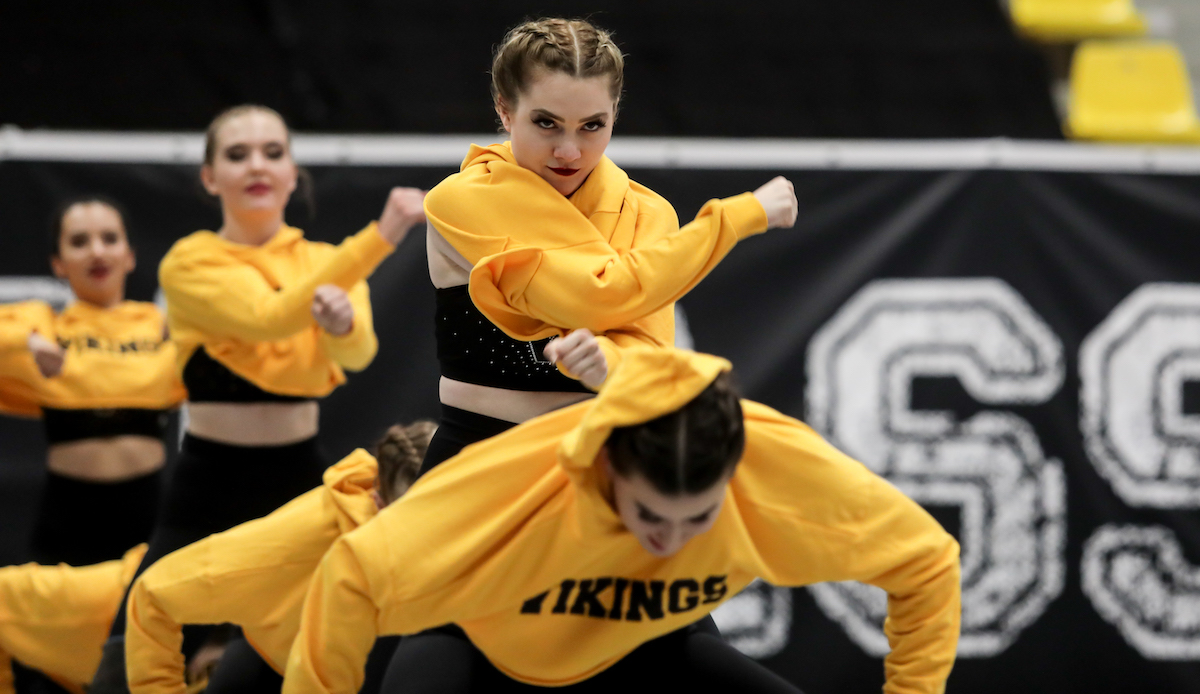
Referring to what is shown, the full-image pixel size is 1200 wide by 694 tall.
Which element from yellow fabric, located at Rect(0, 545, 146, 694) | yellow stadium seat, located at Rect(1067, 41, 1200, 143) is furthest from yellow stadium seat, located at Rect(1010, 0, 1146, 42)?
yellow fabric, located at Rect(0, 545, 146, 694)

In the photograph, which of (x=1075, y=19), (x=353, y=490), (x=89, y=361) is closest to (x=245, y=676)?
(x=353, y=490)

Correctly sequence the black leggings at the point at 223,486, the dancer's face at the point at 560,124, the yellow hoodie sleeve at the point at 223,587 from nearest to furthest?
the dancer's face at the point at 560,124
the yellow hoodie sleeve at the point at 223,587
the black leggings at the point at 223,486

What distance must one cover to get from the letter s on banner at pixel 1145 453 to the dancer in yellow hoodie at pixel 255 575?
7.99ft

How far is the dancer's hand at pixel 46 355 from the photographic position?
10.5ft

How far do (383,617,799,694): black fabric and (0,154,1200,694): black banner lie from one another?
1723 mm

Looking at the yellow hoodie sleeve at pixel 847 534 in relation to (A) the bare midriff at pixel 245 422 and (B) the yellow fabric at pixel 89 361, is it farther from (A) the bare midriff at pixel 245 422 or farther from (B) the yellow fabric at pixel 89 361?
(B) the yellow fabric at pixel 89 361

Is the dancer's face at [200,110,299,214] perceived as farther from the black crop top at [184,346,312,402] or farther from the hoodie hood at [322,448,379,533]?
the hoodie hood at [322,448,379,533]

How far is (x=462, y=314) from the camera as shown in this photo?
7.02 ft

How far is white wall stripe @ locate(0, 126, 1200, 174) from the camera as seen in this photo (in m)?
3.85

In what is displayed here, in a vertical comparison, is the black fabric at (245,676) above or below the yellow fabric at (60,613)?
above

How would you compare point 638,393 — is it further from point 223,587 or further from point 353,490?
point 223,587

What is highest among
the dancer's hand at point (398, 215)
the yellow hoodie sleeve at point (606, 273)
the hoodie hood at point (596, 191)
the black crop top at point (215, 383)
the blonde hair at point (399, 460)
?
the hoodie hood at point (596, 191)

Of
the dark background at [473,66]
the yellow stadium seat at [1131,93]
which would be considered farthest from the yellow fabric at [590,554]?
the yellow stadium seat at [1131,93]

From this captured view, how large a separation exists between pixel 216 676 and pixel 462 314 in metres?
1.02
